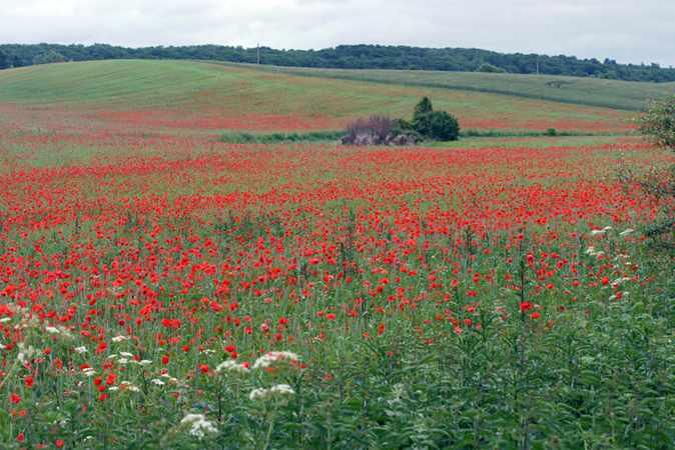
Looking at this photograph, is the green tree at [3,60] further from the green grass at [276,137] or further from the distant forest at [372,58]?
the green grass at [276,137]

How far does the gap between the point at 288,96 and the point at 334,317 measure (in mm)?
64354

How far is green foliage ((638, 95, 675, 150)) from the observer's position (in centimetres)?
1052

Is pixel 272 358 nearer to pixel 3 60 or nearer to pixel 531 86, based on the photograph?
pixel 531 86

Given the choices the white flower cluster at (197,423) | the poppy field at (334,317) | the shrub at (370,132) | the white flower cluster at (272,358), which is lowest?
the shrub at (370,132)

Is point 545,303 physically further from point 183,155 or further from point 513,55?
point 513,55

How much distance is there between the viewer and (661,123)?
1059 cm

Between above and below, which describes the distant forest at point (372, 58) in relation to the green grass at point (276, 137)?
above

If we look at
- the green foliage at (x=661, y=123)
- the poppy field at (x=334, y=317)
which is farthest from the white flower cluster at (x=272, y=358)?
the green foliage at (x=661, y=123)

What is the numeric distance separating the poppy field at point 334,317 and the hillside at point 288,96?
36.2m

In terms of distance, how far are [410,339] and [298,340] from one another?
1.31 metres

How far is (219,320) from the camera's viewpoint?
335 inches

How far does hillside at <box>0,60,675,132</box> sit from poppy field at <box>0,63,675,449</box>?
3621cm

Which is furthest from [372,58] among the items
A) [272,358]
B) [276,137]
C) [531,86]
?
[272,358]

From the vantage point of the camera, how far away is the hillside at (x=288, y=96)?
5759 centimetres
